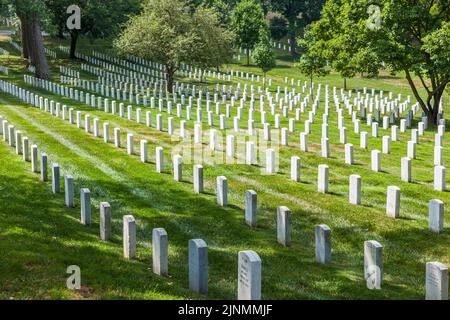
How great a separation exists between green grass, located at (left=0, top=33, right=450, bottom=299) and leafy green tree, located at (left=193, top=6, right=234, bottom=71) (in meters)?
23.5

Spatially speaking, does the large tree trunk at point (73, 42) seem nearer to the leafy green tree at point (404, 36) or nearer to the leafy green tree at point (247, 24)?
the leafy green tree at point (247, 24)

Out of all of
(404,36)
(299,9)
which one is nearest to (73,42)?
(404,36)

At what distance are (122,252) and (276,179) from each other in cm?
743

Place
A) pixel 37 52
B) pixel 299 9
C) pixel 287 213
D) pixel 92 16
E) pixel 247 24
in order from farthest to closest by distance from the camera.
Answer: pixel 299 9
pixel 247 24
pixel 92 16
pixel 37 52
pixel 287 213

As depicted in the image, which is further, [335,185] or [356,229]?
[335,185]

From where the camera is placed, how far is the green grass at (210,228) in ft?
28.3

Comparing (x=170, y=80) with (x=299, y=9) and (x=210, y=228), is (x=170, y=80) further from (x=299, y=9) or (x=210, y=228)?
(x=299, y=9)

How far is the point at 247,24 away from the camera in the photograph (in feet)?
255

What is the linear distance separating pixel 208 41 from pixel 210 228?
34084 mm

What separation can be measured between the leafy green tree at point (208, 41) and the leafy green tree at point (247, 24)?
2997 cm

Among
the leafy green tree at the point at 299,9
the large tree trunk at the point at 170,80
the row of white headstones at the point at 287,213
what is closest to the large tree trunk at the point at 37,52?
the large tree trunk at the point at 170,80

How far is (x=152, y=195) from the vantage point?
1476 centimetres

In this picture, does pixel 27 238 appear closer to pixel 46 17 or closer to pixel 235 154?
pixel 235 154

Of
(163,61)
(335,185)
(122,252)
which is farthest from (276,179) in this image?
(163,61)
